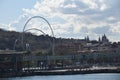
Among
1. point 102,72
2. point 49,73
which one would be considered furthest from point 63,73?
point 102,72

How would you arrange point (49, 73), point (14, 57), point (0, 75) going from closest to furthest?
point (0, 75) → point (49, 73) → point (14, 57)

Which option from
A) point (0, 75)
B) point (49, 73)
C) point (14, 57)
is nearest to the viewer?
point (0, 75)

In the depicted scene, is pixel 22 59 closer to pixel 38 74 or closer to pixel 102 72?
pixel 38 74

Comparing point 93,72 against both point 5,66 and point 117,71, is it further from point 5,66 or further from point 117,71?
point 5,66

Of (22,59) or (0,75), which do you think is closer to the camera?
(0,75)

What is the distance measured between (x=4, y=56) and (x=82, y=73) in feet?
98.5

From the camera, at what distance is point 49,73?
174750 millimetres

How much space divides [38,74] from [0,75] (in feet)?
56.7

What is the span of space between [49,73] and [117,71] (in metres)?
25.8

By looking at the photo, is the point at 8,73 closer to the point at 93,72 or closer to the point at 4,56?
the point at 4,56

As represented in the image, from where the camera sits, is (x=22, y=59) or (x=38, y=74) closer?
(x=38, y=74)

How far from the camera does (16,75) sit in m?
167

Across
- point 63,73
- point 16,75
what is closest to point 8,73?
point 16,75

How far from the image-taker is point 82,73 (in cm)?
17775
